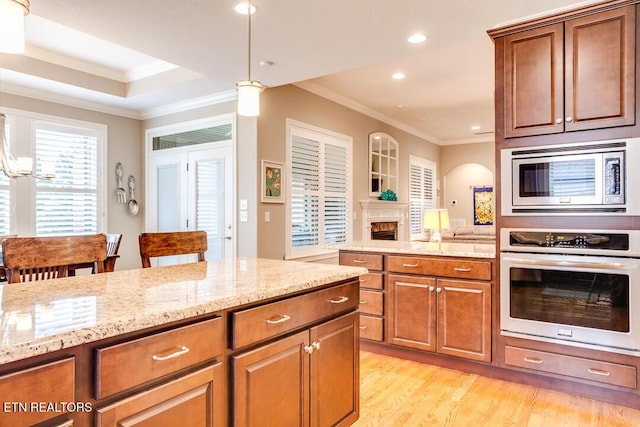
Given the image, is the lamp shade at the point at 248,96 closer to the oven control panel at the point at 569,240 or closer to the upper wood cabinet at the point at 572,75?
the upper wood cabinet at the point at 572,75

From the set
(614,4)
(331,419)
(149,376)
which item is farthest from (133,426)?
(614,4)

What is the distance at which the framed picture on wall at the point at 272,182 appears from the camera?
4430 mm

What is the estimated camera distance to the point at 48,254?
63.8 inches

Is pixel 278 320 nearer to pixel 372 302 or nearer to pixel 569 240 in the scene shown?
pixel 372 302

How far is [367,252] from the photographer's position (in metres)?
3.29

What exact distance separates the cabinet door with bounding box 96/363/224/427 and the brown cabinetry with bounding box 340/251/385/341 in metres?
2.09

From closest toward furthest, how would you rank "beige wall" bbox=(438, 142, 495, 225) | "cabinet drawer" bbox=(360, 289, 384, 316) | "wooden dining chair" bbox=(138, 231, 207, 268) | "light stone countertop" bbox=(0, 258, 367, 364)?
"light stone countertop" bbox=(0, 258, 367, 364), "wooden dining chair" bbox=(138, 231, 207, 268), "cabinet drawer" bbox=(360, 289, 384, 316), "beige wall" bbox=(438, 142, 495, 225)

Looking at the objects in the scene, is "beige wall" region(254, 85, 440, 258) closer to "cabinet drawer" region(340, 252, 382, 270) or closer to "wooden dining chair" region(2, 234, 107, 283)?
"cabinet drawer" region(340, 252, 382, 270)

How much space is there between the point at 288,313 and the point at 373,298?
181cm

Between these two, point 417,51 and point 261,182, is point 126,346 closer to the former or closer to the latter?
point 417,51

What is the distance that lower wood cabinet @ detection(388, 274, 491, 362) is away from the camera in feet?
9.20

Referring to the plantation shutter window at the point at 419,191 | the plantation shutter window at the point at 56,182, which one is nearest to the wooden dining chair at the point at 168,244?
the plantation shutter window at the point at 56,182

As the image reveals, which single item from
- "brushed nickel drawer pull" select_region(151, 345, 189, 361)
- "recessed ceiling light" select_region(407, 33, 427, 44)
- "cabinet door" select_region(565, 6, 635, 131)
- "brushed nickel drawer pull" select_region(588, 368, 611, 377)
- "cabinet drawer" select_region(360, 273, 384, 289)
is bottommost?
"brushed nickel drawer pull" select_region(588, 368, 611, 377)

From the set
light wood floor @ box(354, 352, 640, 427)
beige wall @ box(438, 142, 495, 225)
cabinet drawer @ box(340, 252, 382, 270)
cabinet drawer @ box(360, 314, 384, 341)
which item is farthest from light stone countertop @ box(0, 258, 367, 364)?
beige wall @ box(438, 142, 495, 225)
